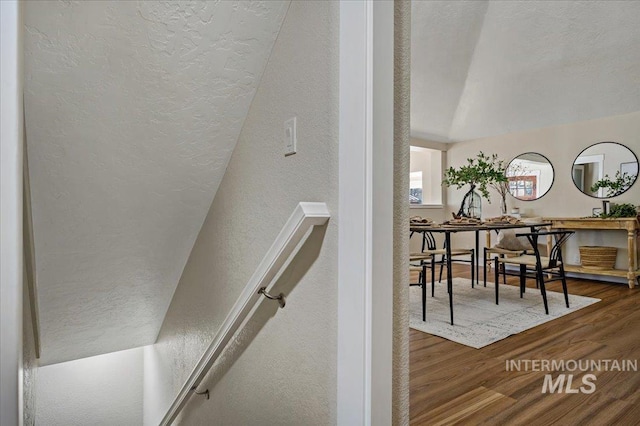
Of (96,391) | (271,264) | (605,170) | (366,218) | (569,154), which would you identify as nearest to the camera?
(366,218)

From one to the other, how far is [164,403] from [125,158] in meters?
2.43

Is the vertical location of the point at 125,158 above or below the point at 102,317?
above

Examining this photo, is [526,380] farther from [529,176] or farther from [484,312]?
[529,176]

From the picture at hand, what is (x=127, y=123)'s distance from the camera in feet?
4.99

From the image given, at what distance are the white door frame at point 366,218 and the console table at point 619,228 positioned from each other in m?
4.45

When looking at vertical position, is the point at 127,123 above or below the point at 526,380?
above

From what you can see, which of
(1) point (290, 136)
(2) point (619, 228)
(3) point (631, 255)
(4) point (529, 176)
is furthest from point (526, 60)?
(1) point (290, 136)

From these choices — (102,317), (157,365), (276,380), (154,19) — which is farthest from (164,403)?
(154,19)

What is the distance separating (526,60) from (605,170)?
1.77 meters

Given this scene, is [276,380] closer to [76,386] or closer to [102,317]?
[102,317]

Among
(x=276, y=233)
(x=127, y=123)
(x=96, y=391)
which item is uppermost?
(x=127, y=123)

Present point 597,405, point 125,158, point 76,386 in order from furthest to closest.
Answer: point 76,386 → point 597,405 → point 125,158

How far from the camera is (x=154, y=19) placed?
126cm

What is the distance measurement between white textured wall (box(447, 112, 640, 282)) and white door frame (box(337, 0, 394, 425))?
5.30 metres
